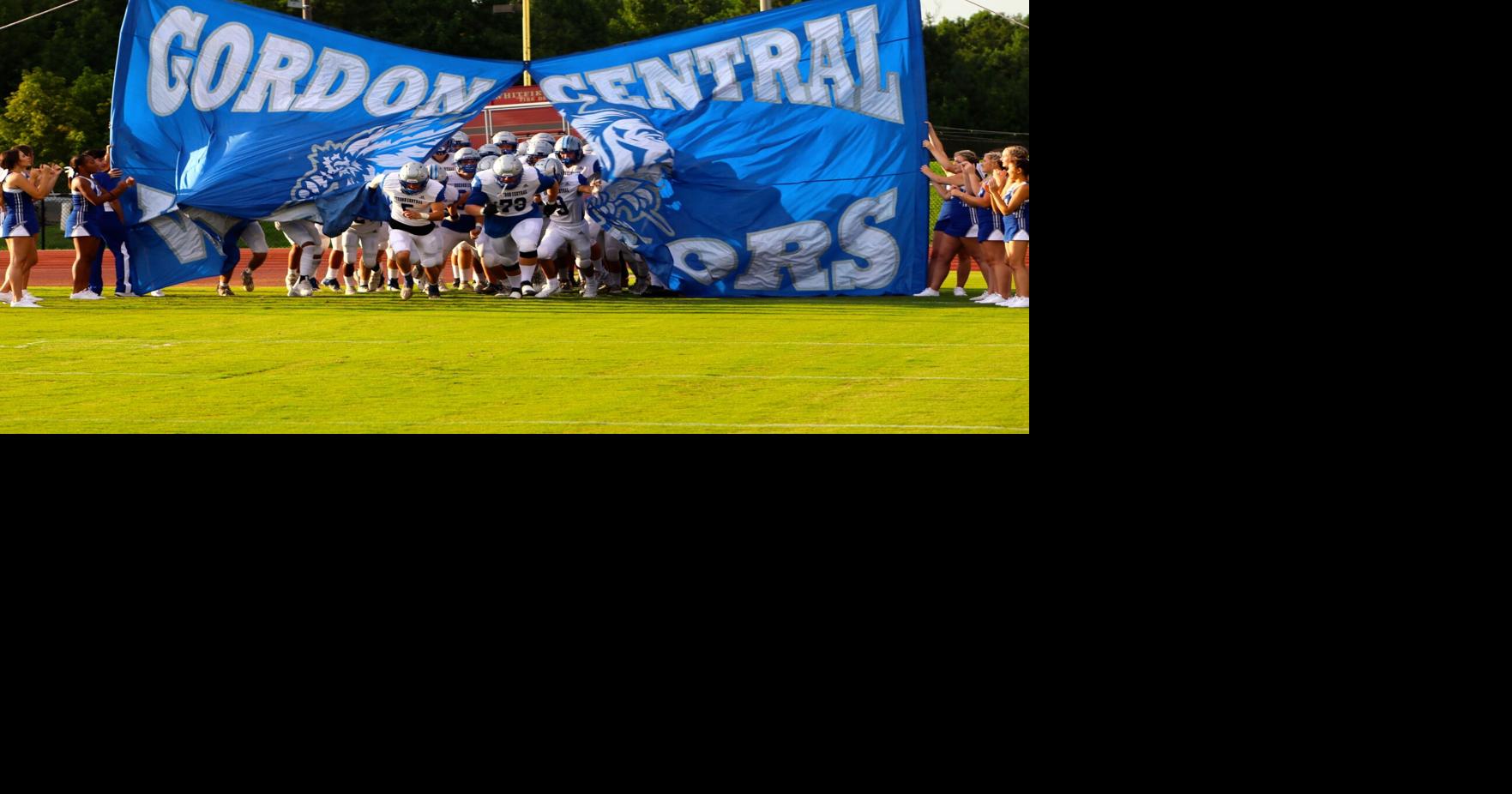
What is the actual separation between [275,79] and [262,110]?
0.32 m

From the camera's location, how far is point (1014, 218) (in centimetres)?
1181

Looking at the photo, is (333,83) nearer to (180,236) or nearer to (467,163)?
(467,163)

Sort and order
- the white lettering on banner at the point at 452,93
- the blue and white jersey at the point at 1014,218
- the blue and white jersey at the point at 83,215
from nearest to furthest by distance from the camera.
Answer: the blue and white jersey at the point at 1014,218 < the blue and white jersey at the point at 83,215 < the white lettering on banner at the point at 452,93

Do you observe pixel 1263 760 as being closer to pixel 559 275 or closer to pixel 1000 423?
pixel 1000 423

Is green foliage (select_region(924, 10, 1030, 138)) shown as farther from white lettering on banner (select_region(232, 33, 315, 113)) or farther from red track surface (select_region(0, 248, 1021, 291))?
white lettering on banner (select_region(232, 33, 315, 113))

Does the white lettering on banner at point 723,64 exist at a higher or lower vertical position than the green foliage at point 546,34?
lower

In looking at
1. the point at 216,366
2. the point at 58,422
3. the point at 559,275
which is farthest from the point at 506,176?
the point at 58,422

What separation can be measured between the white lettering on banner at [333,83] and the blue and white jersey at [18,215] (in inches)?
95.4

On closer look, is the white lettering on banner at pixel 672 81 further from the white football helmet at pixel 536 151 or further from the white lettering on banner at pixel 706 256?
the white lettering on banner at pixel 706 256

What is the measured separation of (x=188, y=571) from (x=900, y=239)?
1085 cm

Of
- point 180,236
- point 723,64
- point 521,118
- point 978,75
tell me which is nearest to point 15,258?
point 180,236

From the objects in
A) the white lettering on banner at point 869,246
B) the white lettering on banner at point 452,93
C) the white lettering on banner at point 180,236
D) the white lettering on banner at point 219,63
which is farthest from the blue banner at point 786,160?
the white lettering on banner at point 180,236

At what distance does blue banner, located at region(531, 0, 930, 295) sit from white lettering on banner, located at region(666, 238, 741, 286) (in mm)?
10

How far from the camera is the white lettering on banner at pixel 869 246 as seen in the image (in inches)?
524
